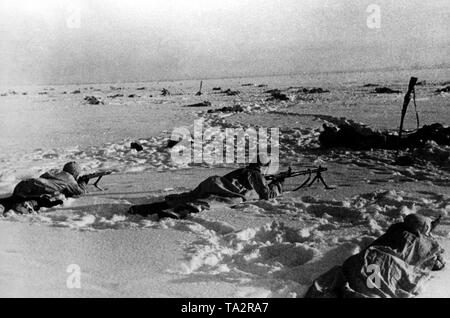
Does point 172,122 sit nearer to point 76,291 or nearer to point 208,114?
point 208,114

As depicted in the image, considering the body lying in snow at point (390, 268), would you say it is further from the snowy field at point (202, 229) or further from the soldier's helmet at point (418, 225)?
the snowy field at point (202, 229)

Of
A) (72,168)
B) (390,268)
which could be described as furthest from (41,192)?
(390,268)

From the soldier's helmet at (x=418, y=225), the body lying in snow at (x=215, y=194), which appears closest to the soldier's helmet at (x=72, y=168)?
the body lying in snow at (x=215, y=194)

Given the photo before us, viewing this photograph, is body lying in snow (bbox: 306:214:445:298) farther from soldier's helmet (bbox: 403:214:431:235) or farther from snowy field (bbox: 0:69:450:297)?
snowy field (bbox: 0:69:450:297)

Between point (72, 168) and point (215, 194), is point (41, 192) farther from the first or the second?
point (215, 194)

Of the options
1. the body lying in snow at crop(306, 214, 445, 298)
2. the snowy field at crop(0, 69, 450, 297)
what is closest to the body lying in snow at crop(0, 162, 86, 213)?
the snowy field at crop(0, 69, 450, 297)

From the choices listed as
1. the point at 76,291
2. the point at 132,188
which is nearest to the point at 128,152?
the point at 132,188
